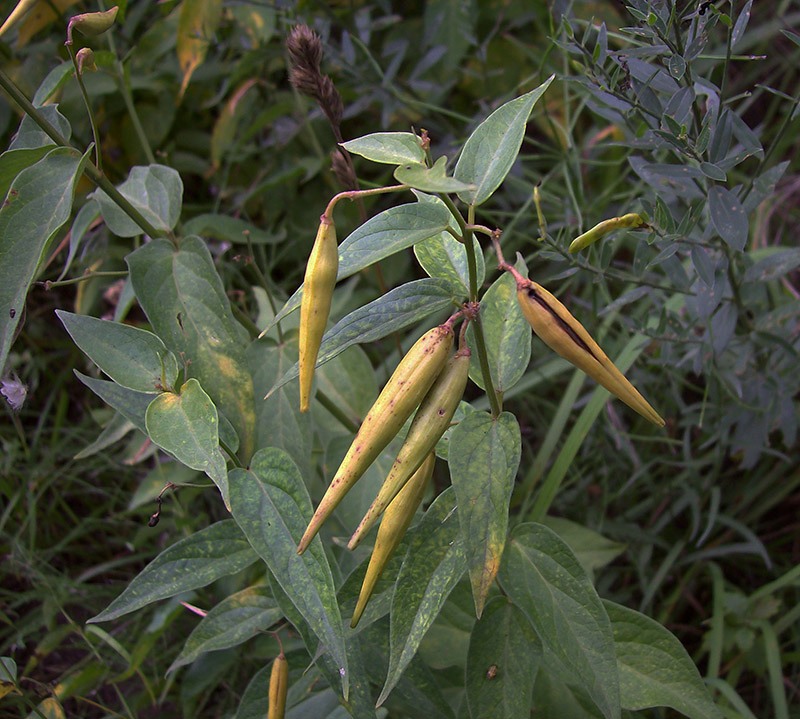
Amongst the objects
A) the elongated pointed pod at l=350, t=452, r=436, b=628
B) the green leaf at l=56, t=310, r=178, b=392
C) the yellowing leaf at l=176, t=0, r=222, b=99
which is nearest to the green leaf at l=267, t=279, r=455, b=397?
the elongated pointed pod at l=350, t=452, r=436, b=628

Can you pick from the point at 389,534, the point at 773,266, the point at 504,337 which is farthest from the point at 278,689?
the point at 773,266

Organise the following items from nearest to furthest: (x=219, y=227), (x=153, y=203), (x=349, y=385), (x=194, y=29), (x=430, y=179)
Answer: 1. (x=430, y=179)
2. (x=153, y=203)
3. (x=349, y=385)
4. (x=219, y=227)
5. (x=194, y=29)

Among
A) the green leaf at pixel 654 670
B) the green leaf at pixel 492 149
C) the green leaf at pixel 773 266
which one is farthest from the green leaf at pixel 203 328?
the green leaf at pixel 773 266

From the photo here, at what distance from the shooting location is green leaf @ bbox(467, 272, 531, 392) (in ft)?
2.83

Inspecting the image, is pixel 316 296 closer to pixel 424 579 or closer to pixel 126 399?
pixel 424 579

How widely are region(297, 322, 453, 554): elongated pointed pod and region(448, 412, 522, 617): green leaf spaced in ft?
0.27

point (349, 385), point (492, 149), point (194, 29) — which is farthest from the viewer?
point (194, 29)

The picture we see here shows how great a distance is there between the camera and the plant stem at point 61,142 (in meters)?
0.86

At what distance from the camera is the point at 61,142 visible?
3.10ft

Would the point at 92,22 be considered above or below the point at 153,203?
above

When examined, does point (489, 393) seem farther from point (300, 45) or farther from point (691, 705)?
point (300, 45)

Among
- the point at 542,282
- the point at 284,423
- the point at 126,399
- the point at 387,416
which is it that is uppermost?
the point at 387,416

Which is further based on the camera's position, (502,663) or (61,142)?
(61,142)

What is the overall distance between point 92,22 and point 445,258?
546 mm
